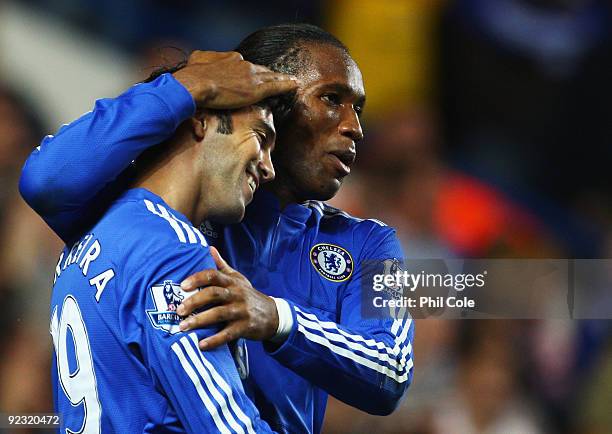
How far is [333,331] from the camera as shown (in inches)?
69.1

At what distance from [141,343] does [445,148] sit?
5.04 feet

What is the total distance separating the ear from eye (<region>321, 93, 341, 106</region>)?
14.7 inches

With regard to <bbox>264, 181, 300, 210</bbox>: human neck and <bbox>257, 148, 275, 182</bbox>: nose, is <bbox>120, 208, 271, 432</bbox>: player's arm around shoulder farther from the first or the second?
<bbox>264, 181, 300, 210</bbox>: human neck

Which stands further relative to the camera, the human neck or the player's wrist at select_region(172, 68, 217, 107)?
the human neck

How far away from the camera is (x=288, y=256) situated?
1.95 meters

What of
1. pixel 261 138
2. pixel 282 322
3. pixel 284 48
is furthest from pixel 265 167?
pixel 284 48

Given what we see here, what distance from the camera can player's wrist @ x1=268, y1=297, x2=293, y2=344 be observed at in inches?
64.3

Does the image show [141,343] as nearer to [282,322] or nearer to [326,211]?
[282,322]

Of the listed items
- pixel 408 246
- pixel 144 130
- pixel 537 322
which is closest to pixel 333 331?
pixel 144 130

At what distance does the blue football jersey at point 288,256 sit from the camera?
1512 millimetres

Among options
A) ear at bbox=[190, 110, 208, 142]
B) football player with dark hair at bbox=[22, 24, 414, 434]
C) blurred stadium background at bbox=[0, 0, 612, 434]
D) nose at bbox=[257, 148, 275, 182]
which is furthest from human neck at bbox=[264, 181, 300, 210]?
blurred stadium background at bbox=[0, 0, 612, 434]

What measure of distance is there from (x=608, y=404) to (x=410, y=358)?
51.2 inches

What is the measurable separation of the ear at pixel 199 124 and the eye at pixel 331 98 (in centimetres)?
37

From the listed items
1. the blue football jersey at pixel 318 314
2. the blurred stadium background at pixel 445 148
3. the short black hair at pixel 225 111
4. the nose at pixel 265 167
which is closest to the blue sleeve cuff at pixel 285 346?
the blue football jersey at pixel 318 314
